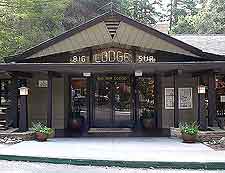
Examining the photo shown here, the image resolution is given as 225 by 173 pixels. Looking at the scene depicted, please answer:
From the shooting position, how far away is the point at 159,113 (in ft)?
53.5

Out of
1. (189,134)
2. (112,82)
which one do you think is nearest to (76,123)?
(112,82)

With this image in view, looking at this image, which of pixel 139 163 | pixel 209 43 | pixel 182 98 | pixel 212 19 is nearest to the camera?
pixel 139 163

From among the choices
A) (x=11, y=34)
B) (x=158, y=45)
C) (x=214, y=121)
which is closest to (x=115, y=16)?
(x=158, y=45)

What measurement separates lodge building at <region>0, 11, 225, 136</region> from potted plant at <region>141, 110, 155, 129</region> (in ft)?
0.15

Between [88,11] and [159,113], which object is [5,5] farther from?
[88,11]

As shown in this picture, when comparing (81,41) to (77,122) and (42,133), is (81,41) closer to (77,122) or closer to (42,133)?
(77,122)

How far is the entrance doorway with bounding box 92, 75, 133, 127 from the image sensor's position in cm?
1639

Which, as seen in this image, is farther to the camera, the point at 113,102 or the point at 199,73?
the point at 113,102

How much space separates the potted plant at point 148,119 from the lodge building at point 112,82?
0.05 m

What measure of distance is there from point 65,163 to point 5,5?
580 inches

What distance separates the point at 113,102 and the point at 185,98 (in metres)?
3.09

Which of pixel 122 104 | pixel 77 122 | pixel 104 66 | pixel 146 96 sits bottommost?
pixel 77 122

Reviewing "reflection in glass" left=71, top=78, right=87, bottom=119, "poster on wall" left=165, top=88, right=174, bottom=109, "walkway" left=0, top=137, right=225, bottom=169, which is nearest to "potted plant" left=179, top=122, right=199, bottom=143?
"walkway" left=0, top=137, right=225, bottom=169

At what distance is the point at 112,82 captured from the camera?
16531mm
